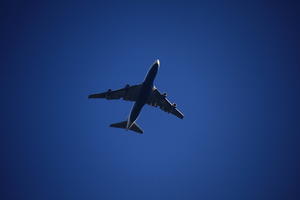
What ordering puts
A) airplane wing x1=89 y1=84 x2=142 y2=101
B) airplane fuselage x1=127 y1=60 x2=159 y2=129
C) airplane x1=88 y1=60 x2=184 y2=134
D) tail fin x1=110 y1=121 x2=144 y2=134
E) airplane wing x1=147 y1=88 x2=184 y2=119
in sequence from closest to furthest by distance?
airplane fuselage x1=127 y1=60 x2=159 y2=129 → airplane x1=88 y1=60 x2=184 y2=134 → airplane wing x1=89 y1=84 x2=142 y2=101 → airplane wing x1=147 y1=88 x2=184 y2=119 → tail fin x1=110 y1=121 x2=144 y2=134

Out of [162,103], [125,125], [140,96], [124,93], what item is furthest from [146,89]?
[125,125]

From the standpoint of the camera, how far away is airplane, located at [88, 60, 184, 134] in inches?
2240

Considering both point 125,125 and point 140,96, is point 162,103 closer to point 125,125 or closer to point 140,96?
point 125,125

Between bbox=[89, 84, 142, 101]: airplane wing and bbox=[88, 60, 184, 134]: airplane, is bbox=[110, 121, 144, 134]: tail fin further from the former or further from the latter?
bbox=[89, 84, 142, 101]: airplane wing

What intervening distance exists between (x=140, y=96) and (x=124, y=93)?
807cm

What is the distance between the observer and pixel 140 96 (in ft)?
190

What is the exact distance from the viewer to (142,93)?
57.7 m

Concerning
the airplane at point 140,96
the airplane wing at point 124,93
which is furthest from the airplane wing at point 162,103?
the airplane wing at point 124,93

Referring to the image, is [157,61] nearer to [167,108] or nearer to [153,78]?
[153,78]

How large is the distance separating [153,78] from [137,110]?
7.25 m

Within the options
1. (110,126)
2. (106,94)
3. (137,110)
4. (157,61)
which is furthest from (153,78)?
(110,126)

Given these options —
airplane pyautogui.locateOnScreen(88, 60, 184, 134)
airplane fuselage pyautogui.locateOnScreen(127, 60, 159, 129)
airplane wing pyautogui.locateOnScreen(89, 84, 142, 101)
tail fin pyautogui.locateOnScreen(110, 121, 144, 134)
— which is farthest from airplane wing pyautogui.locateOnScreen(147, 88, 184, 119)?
airplane fuselage pyautogui.locateOnScreen(127, 60, 159, 129)

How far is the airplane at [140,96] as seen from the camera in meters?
56.9

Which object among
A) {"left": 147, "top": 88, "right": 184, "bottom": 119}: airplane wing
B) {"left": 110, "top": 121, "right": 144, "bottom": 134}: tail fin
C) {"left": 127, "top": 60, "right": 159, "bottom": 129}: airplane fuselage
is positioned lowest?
{"left": 110, "top": 121, "right": 144, "bottom": 134}: tail fin
